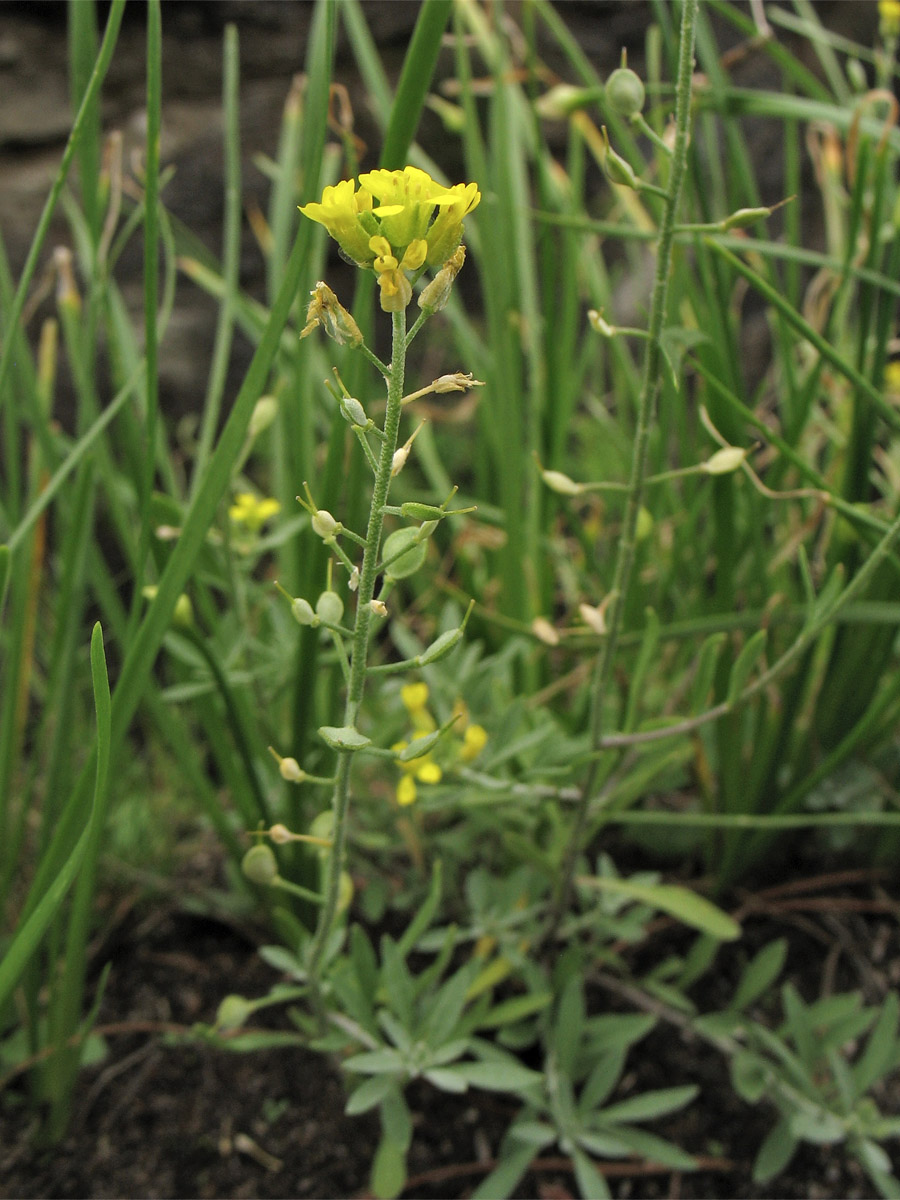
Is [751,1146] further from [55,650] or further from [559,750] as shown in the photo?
[55,650]

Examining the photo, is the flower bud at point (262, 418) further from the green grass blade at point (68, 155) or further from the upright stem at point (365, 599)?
the upright stem at point (365, 599)

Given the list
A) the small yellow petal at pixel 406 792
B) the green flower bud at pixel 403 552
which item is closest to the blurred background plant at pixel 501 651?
the small yellow petal at pixel 406 792

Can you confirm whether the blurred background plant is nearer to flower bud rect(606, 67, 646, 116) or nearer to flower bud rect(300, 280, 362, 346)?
flower bud rect(606, 67, 646, 116)

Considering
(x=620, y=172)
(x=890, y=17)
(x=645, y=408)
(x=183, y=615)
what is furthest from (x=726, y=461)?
(x=890, y=17)

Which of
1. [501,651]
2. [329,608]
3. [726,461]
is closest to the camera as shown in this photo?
[329,608]

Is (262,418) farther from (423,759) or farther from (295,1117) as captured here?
(295,1117)

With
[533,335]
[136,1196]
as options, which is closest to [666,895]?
[136,1196]

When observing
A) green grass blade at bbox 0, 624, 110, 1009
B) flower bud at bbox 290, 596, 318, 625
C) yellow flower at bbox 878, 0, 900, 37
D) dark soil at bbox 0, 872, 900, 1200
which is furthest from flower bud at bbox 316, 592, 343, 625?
yellow flower at bbox 878, 0, 900, 37
